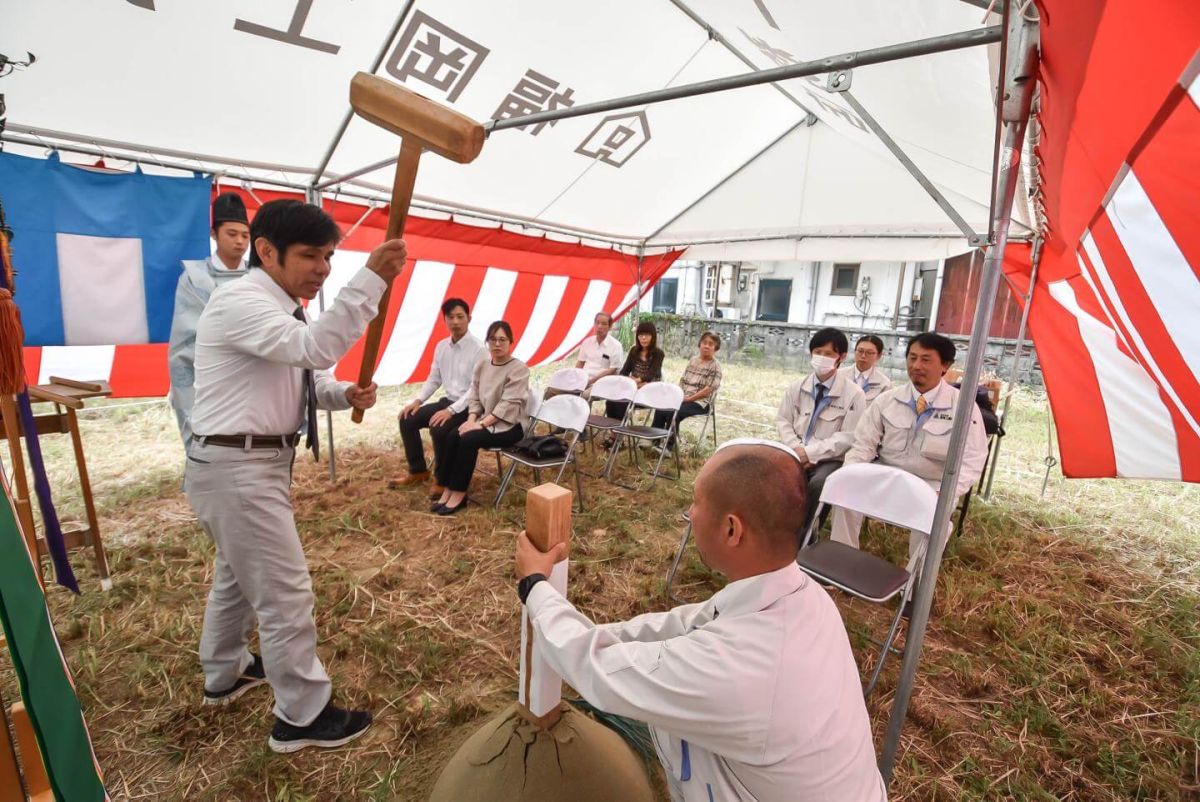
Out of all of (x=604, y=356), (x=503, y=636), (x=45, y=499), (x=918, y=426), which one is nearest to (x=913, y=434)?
(x=918, y=426)

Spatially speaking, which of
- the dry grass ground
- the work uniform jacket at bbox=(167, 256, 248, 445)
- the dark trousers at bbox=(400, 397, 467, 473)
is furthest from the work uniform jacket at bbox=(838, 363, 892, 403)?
the work uniform jacket at bbox=(167, 256, 248, 445)

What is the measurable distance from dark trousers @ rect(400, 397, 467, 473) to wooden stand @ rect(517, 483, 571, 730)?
3.12 m

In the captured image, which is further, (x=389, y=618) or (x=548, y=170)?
(x=548, y=170)

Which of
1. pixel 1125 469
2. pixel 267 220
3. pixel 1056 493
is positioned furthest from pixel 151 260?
pixel 1056 493

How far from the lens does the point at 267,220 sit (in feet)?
5.19

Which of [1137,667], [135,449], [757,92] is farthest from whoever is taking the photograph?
[135,449]

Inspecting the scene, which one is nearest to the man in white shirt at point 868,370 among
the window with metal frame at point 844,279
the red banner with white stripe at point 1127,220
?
the red banner with white stripe at point 1127,220

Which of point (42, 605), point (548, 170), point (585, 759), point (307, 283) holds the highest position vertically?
point (548, 170)

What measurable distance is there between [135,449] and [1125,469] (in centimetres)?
843

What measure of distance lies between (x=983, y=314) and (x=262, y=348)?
7.07 feet

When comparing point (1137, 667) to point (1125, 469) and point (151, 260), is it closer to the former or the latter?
point (1125, 469)

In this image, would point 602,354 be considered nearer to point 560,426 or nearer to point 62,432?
point 560,426

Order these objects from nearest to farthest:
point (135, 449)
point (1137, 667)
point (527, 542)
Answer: point (527, 542)
point (1137, 667)
point (135, 449)

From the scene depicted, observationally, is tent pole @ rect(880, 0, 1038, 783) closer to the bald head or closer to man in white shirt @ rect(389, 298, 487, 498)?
the bald head
